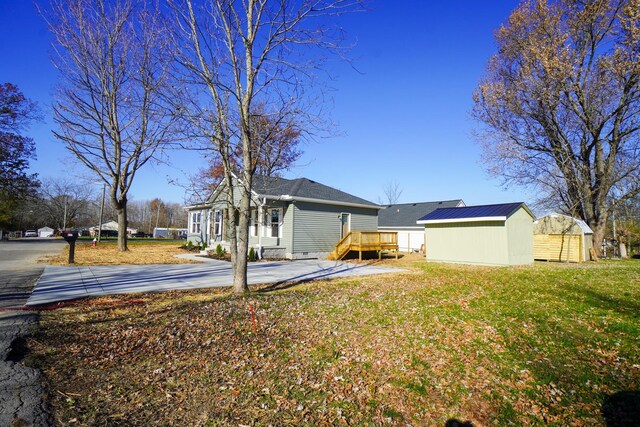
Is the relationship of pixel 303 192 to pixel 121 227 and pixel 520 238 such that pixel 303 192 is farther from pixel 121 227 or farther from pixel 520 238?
pixel 121 227

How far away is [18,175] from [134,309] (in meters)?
34.2

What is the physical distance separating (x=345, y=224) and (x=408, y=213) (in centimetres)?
1259

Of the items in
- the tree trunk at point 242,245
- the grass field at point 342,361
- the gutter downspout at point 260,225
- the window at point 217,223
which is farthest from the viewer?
the window at point 217,223

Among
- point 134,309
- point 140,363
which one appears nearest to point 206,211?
point 134,309

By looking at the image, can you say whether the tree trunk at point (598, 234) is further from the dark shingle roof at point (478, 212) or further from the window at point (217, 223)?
the window at point (217, 223)

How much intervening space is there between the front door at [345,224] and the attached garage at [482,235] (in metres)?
4.52

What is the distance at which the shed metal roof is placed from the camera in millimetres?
15008

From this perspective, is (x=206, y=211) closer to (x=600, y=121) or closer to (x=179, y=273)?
(x=179, y=273)

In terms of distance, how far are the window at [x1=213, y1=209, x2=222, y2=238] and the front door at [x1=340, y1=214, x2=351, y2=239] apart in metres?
7.28

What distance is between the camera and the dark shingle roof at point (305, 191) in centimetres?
1781

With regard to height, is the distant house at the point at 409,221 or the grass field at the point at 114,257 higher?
the distant house at the point at 409,221

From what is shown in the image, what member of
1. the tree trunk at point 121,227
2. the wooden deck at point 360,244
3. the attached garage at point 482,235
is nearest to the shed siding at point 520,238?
the attached garage at point 482,235

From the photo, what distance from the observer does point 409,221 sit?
98.1ft

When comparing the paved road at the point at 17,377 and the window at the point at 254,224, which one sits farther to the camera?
the window at the point at 254,224
